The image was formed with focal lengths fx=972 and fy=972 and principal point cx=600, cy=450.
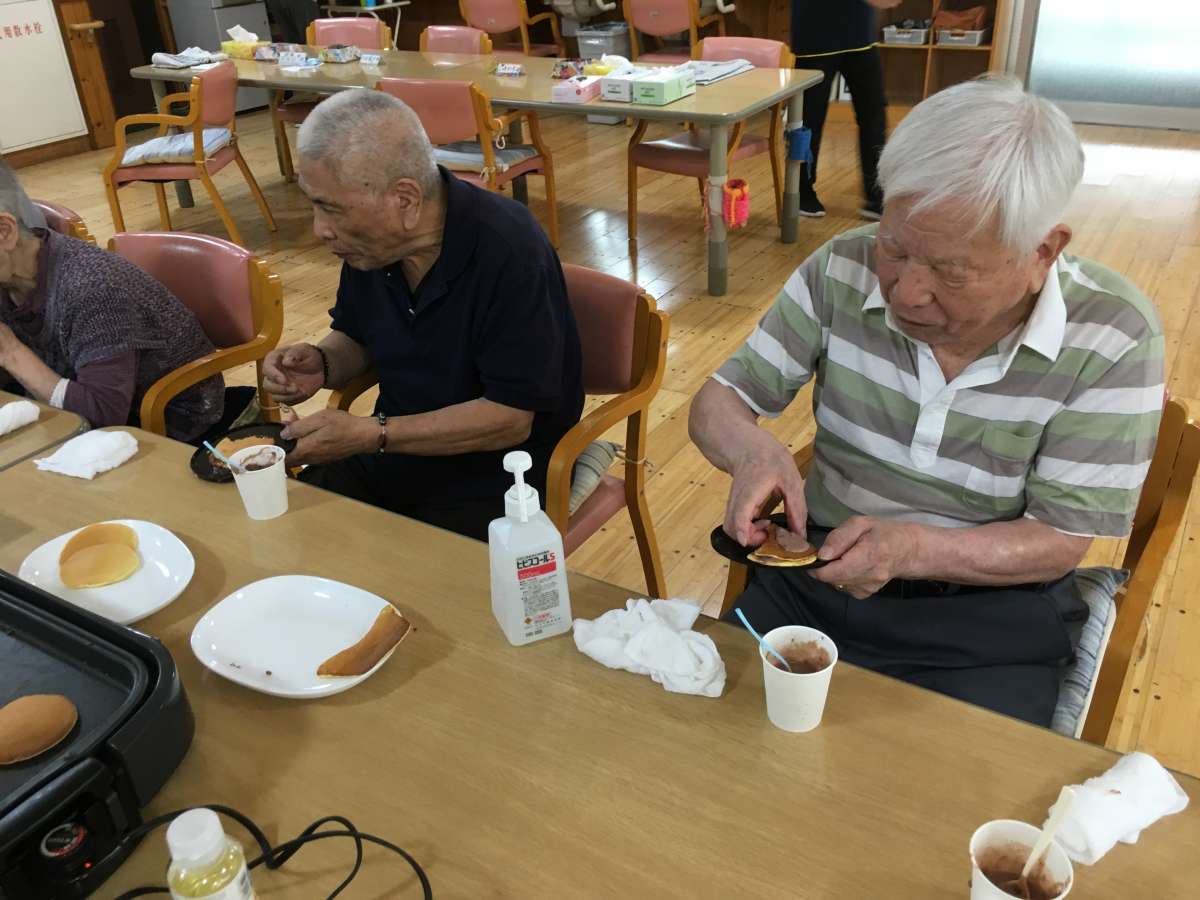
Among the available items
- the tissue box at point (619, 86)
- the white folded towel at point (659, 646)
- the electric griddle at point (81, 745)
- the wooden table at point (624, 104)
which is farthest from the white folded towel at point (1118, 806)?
the tissue box at point (619, 86)

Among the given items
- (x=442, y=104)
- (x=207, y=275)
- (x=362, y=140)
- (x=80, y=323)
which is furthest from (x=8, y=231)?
(x=442, y=104)

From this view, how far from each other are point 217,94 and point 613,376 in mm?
3463

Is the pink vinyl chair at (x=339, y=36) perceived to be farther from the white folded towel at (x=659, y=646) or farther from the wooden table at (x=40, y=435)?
the white folded towel at (x=659, y=646)

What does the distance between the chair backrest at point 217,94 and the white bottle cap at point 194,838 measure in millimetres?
4164

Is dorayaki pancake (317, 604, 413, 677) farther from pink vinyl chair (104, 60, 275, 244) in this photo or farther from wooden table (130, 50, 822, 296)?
pink vinyl chair (104, 60, 275, 244)

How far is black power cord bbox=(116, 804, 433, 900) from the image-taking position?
0.84 meters

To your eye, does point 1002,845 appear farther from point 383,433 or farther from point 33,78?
point 33,78

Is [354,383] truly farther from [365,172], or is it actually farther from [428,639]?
[428,639]

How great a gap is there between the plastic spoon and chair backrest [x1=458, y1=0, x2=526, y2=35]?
652 cm

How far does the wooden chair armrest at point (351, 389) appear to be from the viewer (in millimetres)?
1940

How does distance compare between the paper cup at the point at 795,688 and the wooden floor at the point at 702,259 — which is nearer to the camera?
the paper cup at the point at 795,688

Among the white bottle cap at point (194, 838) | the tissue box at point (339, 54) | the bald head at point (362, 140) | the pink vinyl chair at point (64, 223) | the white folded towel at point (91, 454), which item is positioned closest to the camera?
the white bottle cap at point (194, 838)

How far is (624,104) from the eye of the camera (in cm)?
384

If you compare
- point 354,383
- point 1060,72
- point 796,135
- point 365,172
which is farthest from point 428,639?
point 1060,72
